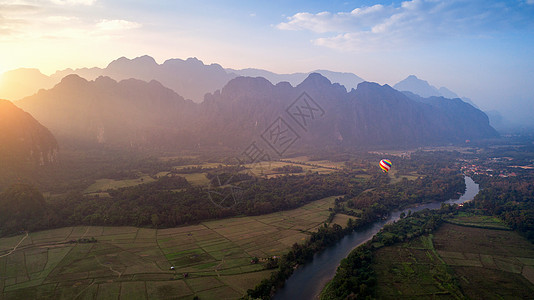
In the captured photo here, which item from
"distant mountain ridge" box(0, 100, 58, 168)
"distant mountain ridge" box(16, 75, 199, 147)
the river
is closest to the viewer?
the river

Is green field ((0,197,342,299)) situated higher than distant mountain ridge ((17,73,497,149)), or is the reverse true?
distant mountain ridge ((17,73,497,149))

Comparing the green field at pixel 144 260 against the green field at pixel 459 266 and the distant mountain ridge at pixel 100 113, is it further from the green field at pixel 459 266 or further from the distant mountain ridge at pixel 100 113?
the distant mountain ridge at pixel 100 113

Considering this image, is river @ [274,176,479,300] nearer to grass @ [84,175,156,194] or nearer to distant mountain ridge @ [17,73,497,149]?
grass @ [84,175,156,194]

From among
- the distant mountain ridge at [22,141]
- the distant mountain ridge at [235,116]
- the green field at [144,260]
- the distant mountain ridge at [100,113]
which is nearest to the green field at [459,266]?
the green field at [144,260]

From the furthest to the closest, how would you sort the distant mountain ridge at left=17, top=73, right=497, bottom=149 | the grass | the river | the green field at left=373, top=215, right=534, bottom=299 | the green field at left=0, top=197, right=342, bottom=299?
the distant mountain ridge at left=17, top=73, right=497, bottom=149 < the grass < the river < the green field at left=373, top=215, right=534, bottom=299 < the green field at left=0, top=197, right=342, bottom=299

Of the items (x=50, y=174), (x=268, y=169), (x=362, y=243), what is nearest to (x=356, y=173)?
(x=268, y=169)

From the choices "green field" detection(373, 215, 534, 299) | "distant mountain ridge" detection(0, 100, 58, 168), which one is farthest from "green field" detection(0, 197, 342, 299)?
"distant mountain ridge" detection(0, 100, 58, 168)

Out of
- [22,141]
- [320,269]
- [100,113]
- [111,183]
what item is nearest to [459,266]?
[320,269]
